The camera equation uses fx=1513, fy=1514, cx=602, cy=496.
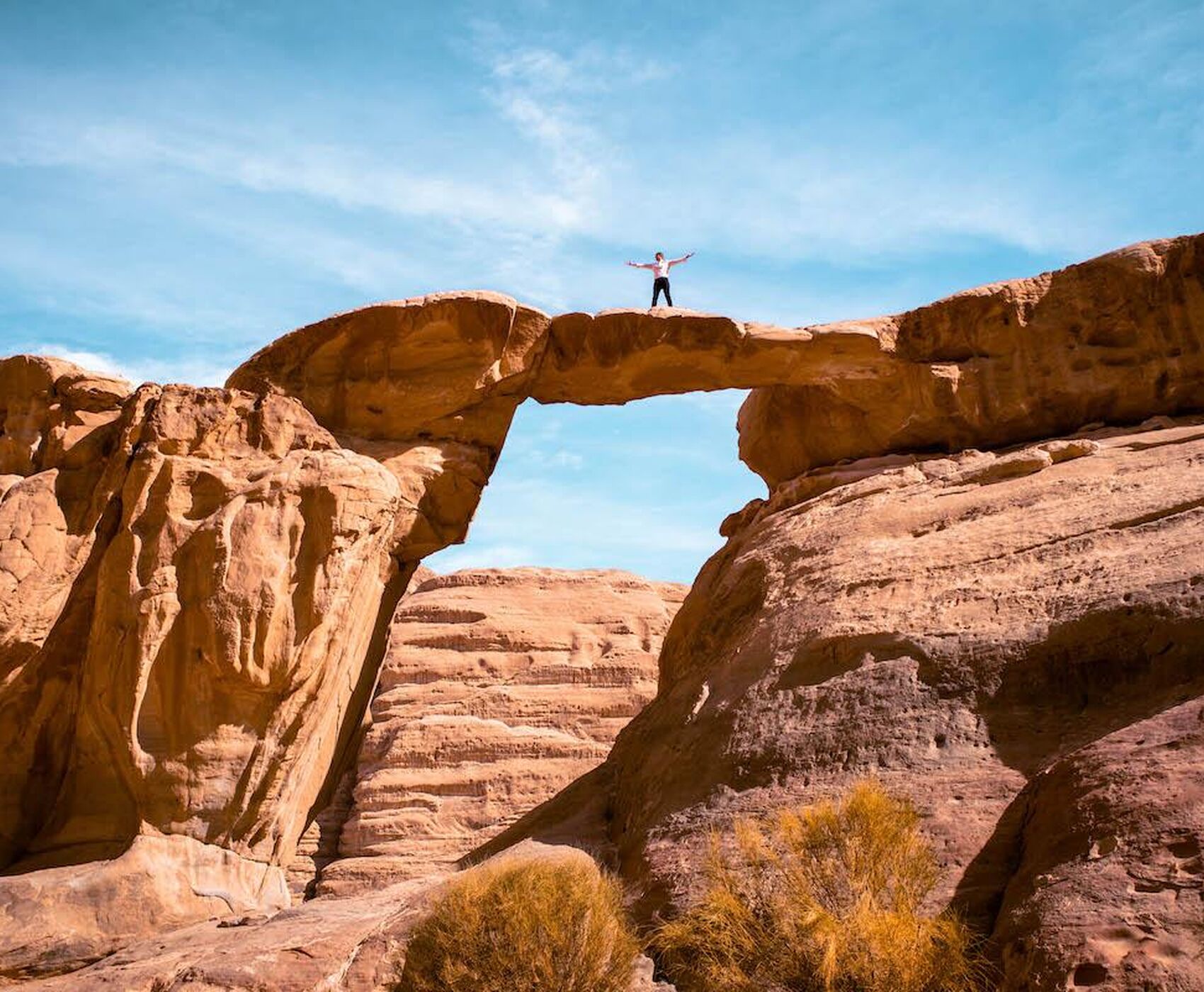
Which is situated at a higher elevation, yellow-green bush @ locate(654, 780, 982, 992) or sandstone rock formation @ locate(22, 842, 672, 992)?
yellow-green bush @ locate(654, 780, 982, 992)

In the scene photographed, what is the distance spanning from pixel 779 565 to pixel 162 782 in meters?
6.13

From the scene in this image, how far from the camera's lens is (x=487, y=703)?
35656 mm

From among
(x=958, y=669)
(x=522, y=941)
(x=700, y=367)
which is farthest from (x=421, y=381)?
(x=522, y=941)

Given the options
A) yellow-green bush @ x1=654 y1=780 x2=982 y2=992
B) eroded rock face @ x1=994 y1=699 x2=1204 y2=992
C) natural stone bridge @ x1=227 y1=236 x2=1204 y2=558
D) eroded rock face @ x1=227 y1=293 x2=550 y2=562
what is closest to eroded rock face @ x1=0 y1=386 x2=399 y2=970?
eroded rock face @ x1=227 y1=293 x2=550 y2=562

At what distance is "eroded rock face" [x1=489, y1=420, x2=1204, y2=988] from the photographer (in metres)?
10.0

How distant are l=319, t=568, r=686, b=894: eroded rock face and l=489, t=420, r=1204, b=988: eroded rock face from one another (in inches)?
696

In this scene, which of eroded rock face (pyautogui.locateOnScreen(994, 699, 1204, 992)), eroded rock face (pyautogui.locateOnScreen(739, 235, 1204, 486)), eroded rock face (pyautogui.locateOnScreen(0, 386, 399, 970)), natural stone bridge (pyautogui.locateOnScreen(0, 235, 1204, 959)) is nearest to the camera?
eroded rock face (pyautogui.locateOnScreen(994, 699, 1204, 992))

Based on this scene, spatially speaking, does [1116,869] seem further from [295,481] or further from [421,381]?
[421,381]

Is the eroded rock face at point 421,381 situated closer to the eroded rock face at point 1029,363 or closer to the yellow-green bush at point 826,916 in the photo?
the eroded rock face at point 1029,363

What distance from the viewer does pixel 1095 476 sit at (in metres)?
13.7

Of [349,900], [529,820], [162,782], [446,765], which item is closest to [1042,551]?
[529,820]

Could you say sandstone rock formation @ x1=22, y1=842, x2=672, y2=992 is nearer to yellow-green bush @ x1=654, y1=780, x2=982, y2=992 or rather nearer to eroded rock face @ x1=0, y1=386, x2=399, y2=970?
yellow-green bush @ x1=654, y1=780, x2=982, y2=992

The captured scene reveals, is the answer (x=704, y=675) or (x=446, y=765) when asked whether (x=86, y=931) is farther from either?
(x=446, y=765)

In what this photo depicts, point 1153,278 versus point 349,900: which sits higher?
point 1153,278
